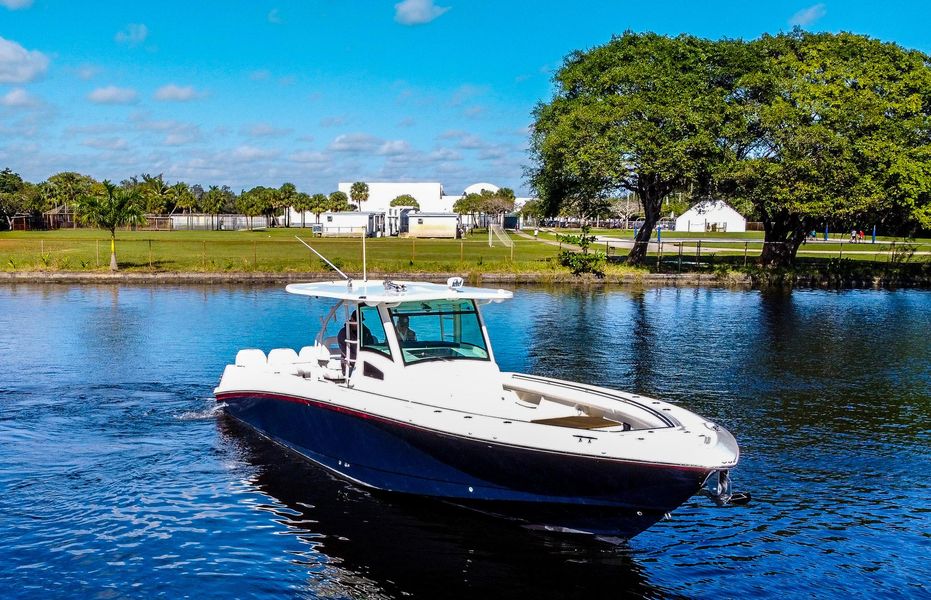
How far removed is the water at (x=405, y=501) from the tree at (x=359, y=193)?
134 metres

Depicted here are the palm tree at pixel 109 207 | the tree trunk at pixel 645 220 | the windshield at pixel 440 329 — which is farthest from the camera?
the tree trunk at pixel 645 220

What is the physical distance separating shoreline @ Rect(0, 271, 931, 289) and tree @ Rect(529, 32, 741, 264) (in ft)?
16.9

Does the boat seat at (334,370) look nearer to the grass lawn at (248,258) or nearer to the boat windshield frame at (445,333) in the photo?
the boat windshield frame at (445,333)

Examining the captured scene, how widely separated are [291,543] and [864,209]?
40121 millimetres

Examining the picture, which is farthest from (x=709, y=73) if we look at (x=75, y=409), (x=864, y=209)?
(x=75, y=409)

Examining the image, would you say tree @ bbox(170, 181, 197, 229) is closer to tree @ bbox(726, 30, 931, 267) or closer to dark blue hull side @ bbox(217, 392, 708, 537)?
tree @ bbox(726, 30, 931, 267)

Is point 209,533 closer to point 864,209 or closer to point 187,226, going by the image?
point 864,209

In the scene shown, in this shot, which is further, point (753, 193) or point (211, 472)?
point (753, 193)

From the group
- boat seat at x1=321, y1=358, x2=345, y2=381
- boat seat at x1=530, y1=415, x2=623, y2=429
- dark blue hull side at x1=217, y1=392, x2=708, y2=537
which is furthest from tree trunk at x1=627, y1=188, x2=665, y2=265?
dark blue hull side at x1=217, y1=392, x2=708, y2=537

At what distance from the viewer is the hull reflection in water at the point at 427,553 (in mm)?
10000

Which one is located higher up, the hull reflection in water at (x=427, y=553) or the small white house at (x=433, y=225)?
the small white house at (x=433, y=225)

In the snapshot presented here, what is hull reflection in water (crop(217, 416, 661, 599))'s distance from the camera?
32.8ft

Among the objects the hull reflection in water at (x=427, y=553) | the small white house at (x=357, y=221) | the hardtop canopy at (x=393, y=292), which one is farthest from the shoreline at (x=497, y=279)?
the small white house at (x=357, y=221)

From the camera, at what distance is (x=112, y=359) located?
2286cm
